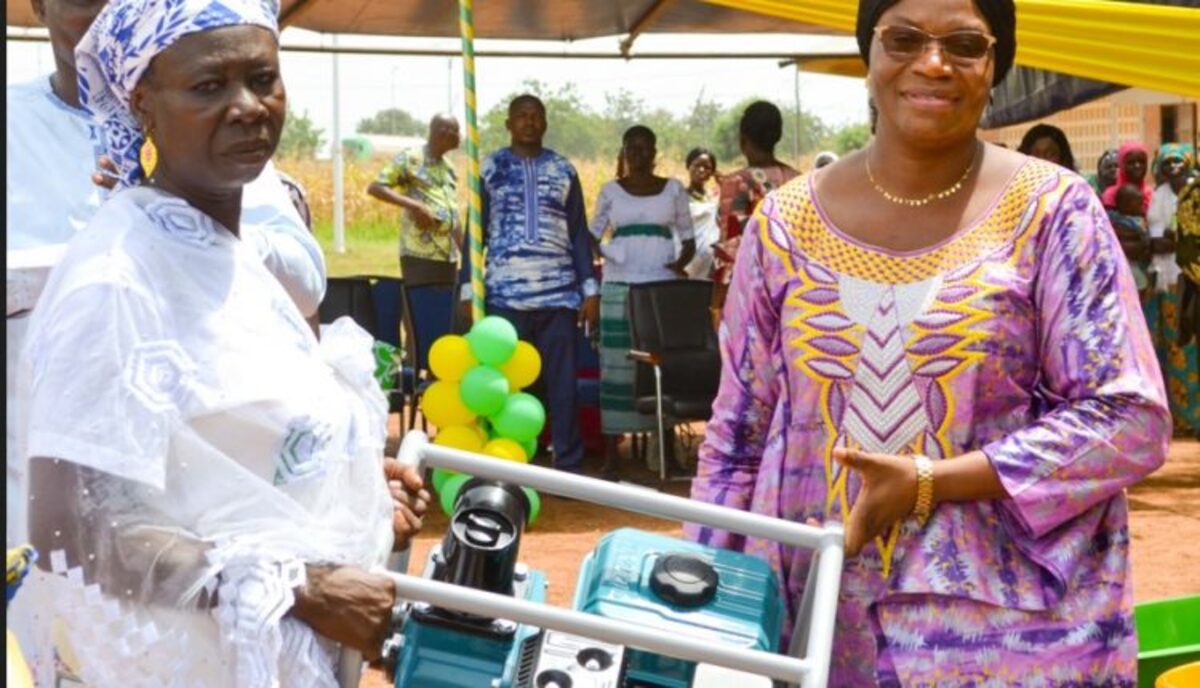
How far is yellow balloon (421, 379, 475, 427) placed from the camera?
844 cm

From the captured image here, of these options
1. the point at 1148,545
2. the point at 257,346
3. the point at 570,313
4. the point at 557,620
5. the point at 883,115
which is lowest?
the point at 1148,545

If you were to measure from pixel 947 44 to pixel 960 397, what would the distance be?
19.0 inches

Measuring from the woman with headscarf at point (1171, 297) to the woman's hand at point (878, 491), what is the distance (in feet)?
32.5

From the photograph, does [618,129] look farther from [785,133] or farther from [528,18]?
[528,18]

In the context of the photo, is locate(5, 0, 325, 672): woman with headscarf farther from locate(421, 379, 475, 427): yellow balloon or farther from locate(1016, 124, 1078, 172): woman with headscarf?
locate(1016, 124, 1078, 172): woman with headscarf

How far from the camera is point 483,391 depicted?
8.34m

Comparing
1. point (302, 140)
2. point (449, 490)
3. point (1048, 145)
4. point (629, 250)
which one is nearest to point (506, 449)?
point (449, 490)

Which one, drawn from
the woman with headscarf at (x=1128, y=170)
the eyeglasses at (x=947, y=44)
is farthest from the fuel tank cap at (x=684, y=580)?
the woman with headscarf at (x=1128, y=170)

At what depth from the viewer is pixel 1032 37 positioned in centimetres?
760

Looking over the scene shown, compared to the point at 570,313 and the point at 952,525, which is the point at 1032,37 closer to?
the point at 570,313

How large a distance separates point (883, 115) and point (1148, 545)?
687cm

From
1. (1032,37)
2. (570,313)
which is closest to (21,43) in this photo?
(570,313)

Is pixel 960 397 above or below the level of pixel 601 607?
above

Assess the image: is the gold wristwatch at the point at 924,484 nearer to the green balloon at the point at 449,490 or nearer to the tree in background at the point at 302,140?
the green balloon at the point at 449,490
